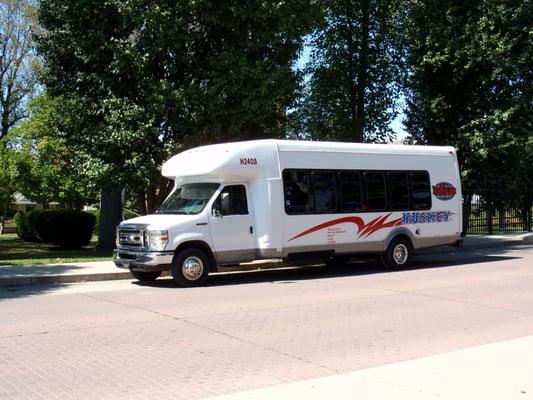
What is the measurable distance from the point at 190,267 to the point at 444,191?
7619 millimetres

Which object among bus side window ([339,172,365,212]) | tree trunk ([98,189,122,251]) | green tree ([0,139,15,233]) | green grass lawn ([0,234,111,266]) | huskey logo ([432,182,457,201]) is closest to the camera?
bus side window ([339,172,365,212])

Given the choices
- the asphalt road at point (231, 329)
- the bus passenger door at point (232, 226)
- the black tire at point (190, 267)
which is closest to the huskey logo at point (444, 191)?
the asphalt road at point (231, 329)

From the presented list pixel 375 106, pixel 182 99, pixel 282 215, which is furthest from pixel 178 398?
pixel 375 106

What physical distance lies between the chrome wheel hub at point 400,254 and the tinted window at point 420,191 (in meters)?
1.09

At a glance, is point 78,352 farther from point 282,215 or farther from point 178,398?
point 282,215

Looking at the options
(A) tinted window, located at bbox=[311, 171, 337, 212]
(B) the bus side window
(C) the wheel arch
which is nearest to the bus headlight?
(C) the wheel arch

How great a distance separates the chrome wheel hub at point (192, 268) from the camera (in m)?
12.5

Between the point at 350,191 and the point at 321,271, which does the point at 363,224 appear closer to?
the point at 350,191

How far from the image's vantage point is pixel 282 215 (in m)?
13.4

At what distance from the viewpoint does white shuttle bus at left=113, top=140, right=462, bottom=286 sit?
41.4ft

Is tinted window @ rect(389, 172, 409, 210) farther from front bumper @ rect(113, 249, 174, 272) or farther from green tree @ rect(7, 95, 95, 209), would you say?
green tree @ rect(7, 95, 95, 209)

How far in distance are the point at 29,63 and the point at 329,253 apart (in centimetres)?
3400

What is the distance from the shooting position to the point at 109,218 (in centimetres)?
2223

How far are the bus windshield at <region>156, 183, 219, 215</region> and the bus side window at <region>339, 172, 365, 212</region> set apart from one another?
320cm
